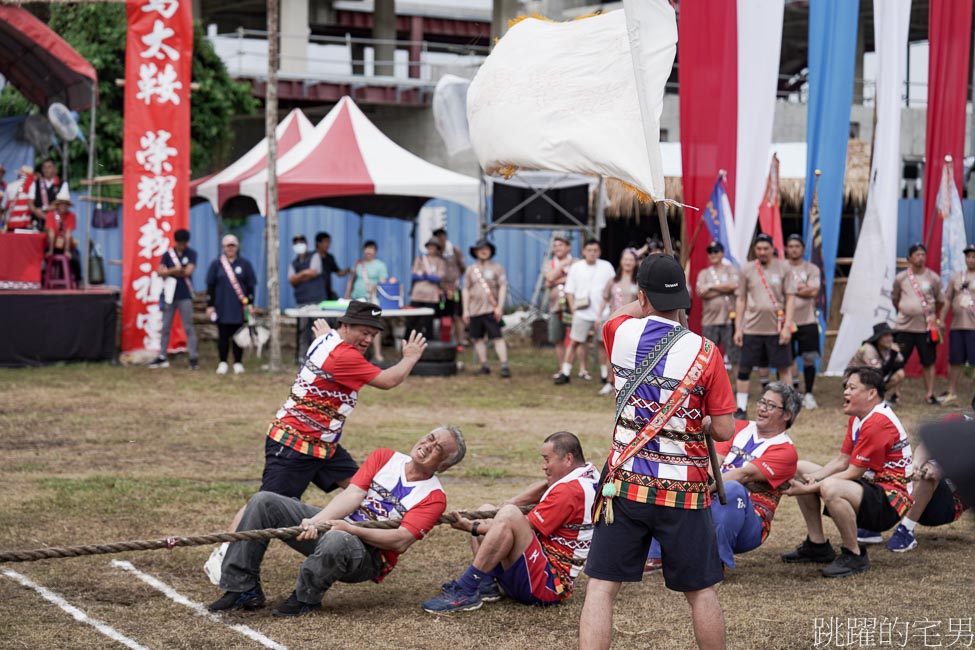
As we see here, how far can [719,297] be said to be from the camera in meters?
13.4

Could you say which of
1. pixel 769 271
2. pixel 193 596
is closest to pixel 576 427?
pixel 769 271

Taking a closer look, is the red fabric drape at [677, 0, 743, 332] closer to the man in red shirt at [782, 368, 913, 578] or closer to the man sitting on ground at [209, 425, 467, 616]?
the man in red shirt at [782, 368, 913, 578]

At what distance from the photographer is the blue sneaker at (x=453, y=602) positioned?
5930mm

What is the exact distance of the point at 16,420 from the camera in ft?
37.1

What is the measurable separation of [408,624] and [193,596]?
3.76 feet

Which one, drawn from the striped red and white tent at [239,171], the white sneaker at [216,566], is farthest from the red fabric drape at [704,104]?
the white sneaker at [216,566]

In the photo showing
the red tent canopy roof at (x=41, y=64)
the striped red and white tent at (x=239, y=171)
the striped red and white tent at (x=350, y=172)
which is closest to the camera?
the red tent canopy roof at (x=41, y=64)

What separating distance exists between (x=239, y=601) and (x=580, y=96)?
2886 mm

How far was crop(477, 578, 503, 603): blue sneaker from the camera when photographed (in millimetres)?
6020

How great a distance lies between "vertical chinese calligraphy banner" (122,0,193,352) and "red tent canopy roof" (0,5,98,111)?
0.91m

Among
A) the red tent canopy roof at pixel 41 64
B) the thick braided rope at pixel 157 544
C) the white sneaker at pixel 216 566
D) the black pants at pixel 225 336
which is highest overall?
the red tent canopy roof at pixel 41 64

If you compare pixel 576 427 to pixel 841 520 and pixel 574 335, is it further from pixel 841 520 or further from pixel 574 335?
pixel 841 520

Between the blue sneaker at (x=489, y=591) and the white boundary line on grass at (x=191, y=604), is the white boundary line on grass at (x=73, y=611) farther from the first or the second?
the blue sneaker at (x=489, y=591)

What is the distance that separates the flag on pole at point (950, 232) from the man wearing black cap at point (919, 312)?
34.4 inches
